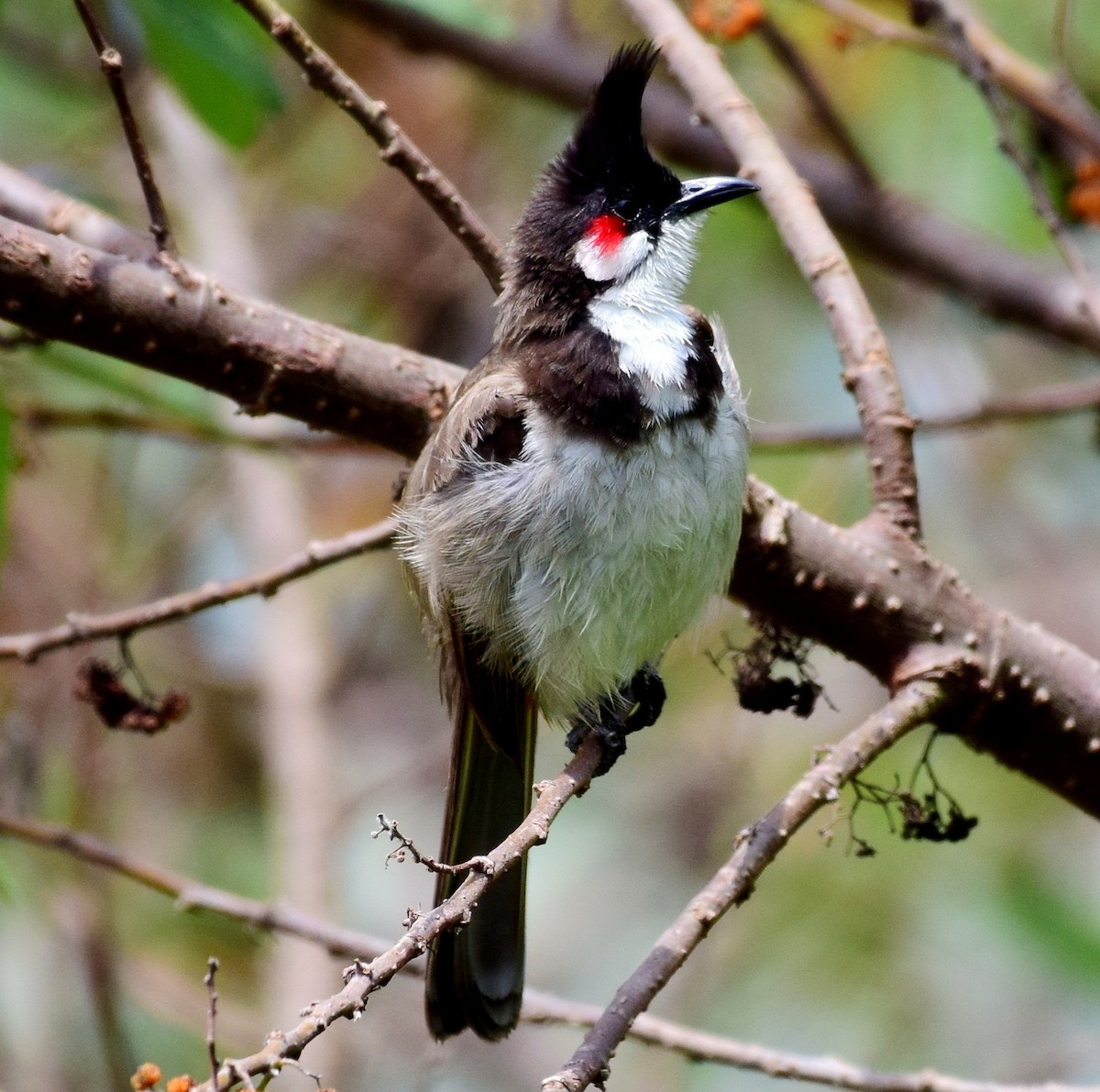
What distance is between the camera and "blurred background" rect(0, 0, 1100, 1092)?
15.8 feet

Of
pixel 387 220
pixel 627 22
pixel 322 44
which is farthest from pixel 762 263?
pixel 322 44

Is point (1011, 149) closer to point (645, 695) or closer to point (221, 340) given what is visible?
point (645, 695)

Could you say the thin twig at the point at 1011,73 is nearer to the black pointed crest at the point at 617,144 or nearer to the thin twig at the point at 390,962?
the black pointed crest at the point at 617,144

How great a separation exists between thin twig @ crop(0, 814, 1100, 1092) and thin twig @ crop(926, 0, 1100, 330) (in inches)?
57.0

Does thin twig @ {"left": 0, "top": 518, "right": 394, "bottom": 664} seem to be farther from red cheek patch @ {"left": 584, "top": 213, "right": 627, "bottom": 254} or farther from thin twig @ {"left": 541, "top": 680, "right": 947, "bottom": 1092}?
thin twig @ {"left": 541, "top": 680, "right": 947, "bottom": 1092}

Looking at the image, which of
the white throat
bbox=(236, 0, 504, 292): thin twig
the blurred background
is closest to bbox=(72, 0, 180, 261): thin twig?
bbox=(236, 0, 504, 292): thin twig

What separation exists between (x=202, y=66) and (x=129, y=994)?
3161 mm

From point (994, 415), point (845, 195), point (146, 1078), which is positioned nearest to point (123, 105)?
point (146, 1078)

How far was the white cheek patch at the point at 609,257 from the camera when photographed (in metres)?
3.06

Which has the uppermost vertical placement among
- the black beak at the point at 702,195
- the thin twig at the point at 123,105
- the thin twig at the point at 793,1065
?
the black beak at the point at 702,195

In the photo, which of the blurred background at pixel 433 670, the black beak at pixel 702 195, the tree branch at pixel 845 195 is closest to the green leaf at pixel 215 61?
the black beak at pixel 702 195

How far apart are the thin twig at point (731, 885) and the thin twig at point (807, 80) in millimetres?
2085

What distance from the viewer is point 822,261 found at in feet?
9.17

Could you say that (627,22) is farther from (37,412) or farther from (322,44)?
(37,412)
